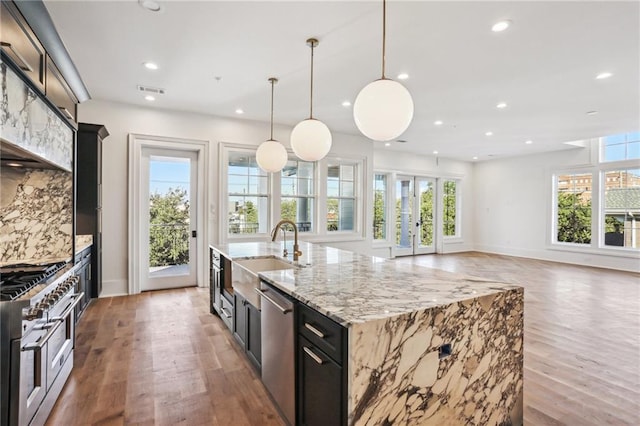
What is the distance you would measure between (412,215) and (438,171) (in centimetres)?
157

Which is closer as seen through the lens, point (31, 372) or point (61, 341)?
point (31, 372)

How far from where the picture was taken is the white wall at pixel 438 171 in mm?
8461

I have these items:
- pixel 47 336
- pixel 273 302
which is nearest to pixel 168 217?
pixel 47 336

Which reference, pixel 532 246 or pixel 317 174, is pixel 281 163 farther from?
pixel 532 246

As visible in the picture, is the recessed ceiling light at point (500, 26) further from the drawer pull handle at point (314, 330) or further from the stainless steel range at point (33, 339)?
the stainless steel range at point (33, 339)

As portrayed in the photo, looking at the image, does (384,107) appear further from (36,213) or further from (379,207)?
(379,207)

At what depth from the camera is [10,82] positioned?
66.6 inches

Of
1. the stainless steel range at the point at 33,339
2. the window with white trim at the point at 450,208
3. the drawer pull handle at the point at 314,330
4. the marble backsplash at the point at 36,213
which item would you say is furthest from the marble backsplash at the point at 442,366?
the window with white trim at the point at 450,208

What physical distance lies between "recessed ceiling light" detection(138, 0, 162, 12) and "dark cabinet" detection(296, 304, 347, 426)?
254 cm

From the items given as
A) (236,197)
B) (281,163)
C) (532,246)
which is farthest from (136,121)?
(532,246)

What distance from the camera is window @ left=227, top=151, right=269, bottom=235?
5668 mm

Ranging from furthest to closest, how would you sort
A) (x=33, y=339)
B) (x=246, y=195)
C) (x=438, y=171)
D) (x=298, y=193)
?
1. (x=438, y=171)
2. (x=298, y=193)
3. (x=246, y=195)
4. (x=33, y=339)

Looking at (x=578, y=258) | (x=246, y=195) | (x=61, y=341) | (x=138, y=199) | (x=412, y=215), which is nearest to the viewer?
(x=61, y=341)

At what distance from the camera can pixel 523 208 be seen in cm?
902
